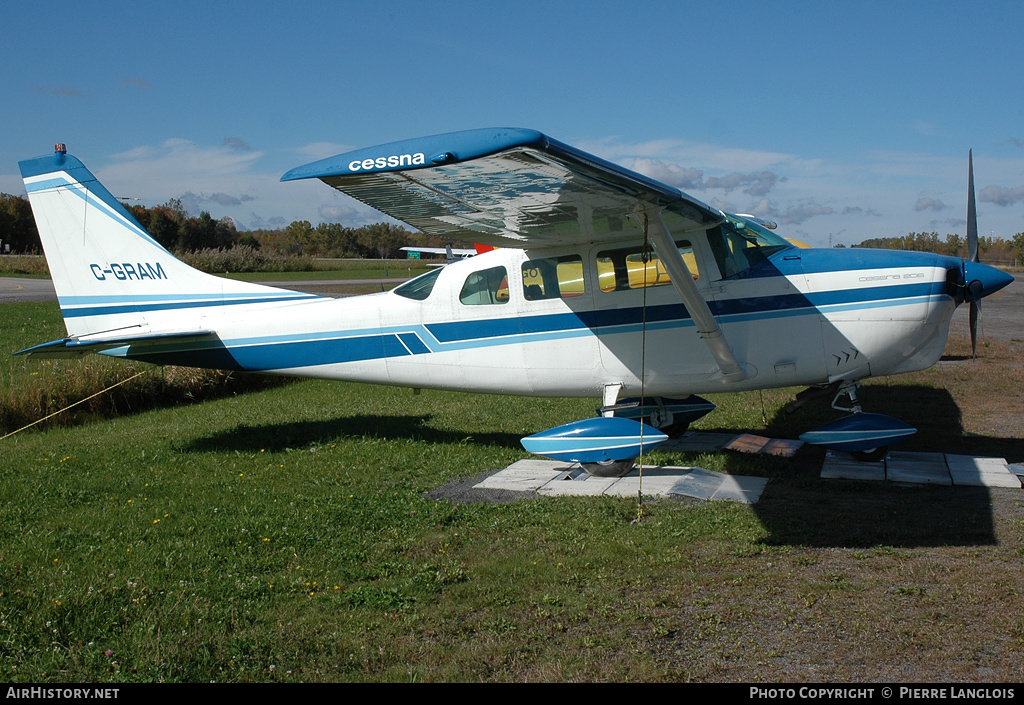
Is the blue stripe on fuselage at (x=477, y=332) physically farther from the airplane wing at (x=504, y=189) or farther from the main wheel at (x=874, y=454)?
the main wheel at (x=874, y=454)

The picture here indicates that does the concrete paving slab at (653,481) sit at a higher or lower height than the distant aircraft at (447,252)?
lower

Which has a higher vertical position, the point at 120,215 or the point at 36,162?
the point at 36,162

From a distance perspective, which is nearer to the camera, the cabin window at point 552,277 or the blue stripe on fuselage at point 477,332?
the blue stripe on fuselage at point 477,332

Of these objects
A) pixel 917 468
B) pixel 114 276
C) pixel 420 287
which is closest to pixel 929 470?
A: pixel 917 468

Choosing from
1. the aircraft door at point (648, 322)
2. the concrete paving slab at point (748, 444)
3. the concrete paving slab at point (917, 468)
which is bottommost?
the concrete paving slab at point (917, 468)

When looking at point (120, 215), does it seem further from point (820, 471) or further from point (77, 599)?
point (820, 471)

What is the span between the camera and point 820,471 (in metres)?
7.16

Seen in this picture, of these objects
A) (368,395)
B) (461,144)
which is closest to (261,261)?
(368,395)

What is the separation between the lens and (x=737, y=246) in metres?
7.16

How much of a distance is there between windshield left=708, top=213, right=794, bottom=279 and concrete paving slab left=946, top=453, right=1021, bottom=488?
8.80 ft

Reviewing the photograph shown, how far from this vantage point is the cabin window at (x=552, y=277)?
741cm

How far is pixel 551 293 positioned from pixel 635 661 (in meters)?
4.47

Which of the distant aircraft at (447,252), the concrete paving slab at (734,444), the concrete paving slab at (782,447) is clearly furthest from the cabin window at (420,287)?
the distant aircraft at (447,252)

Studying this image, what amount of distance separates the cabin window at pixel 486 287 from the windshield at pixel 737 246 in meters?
2.14
